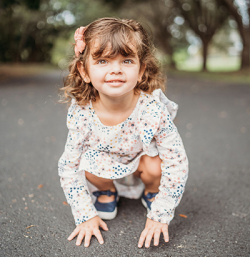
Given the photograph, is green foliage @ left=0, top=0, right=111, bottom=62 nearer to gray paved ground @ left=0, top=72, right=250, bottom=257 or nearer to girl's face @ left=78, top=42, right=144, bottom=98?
gray paved ground @ left=0, top=72, right=250, bottom=257

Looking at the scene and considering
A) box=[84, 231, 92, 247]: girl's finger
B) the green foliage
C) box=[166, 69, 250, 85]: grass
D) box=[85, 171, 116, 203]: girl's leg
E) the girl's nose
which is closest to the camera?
the girl's nose

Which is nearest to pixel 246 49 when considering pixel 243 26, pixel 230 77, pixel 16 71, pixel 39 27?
pixel 243 26

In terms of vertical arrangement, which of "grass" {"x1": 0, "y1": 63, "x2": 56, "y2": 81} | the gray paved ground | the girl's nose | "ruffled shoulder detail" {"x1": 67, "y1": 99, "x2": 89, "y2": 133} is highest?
the girl's nose

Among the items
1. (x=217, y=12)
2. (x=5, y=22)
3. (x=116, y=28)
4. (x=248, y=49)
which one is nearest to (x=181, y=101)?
(x=116, y=28)

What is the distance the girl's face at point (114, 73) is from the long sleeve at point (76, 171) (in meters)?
0.28

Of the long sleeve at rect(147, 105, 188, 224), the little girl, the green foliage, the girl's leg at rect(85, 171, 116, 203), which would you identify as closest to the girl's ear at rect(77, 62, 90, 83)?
the little girl

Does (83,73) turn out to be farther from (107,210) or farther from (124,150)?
(107,210)

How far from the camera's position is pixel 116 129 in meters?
1.77

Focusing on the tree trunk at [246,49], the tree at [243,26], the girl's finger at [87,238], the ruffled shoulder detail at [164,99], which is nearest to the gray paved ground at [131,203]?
the girl's finger at [87,238]

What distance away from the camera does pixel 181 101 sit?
6270mm

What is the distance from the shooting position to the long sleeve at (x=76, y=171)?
1.75 meters

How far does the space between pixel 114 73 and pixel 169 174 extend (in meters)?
0.68

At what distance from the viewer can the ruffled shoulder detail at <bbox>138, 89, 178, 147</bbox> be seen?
166cm

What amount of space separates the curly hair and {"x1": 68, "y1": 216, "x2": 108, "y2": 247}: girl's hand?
747mm
